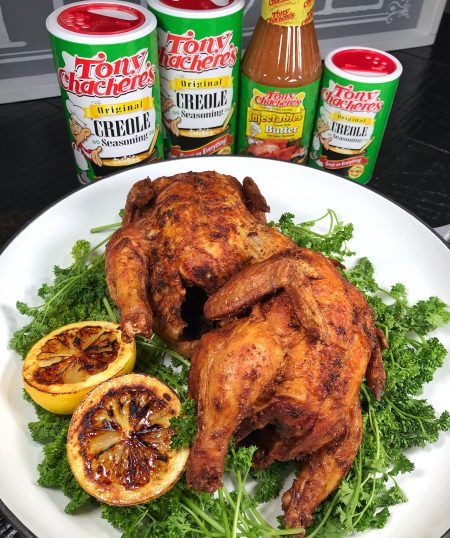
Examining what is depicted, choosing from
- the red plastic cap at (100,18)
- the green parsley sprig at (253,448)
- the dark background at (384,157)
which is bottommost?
the dark background at (384,157)

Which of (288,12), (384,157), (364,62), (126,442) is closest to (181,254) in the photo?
(126,442)

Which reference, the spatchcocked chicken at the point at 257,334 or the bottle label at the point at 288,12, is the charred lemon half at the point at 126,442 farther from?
the bottle label at the point at 288,12

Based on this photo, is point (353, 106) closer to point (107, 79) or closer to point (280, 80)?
point (280, 80)

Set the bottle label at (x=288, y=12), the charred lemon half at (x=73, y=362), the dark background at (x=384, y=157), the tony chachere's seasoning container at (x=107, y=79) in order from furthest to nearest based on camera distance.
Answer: the dark background at (x=384, y=157) < the bottle label at (x=288, y=12) < the tony chachere's seasoning container at (x=107, y=79) < the charred lemon half at (x=73, y=362)

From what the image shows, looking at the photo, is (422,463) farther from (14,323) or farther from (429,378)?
(14,323)

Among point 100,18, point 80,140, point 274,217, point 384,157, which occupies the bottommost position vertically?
point 384,157

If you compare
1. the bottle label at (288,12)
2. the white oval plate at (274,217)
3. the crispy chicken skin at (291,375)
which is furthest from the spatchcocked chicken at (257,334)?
the bottle label at (288,12)

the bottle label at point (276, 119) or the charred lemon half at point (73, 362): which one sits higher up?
the bottle label at point (276, 119)
